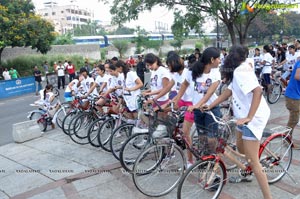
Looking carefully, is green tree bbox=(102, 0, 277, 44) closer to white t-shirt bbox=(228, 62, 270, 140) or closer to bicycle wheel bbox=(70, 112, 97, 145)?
bicycle wheel bbox=(70, 112, 97, 145)

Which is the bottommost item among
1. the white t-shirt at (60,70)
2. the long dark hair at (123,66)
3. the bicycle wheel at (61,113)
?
the bicycle wheel at (61,113)

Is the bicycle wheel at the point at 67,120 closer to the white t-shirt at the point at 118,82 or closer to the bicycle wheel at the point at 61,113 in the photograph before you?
the bicycle wheel at the point at 61,113

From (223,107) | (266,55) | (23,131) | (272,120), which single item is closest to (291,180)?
(223,107)

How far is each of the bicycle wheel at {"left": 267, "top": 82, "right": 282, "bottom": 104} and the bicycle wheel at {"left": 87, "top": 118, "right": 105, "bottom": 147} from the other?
5.26m

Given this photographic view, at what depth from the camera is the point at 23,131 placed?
6.86 m

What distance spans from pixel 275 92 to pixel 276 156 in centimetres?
544

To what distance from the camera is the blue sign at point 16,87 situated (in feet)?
51.9

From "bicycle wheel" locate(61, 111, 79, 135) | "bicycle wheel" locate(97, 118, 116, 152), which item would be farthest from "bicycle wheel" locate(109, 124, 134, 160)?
"bicycle wheel" locate(61, 111, 79, 135)

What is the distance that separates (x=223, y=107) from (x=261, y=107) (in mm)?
2272

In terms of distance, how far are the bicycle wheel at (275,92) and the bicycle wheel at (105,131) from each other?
5166 mm

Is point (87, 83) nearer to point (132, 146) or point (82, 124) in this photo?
point (82, 124)

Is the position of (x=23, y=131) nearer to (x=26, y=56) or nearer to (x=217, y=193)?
(x=217, y=193)

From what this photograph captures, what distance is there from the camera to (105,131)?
17.6ft

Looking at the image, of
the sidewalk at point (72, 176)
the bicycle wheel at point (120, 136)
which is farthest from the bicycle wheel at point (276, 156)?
the bicycle wheel at point (120, 136)
